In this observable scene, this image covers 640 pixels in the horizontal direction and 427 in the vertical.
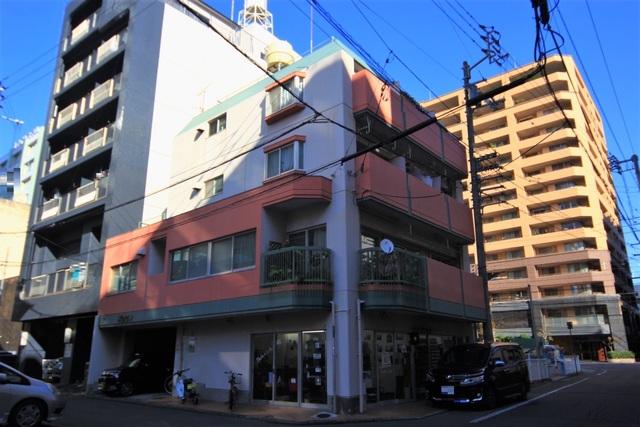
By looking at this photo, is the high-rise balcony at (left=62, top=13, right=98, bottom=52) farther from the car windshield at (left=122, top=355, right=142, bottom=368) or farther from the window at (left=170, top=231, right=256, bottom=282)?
the car windshield at (left=122, top=355, right=142, bottom=368)

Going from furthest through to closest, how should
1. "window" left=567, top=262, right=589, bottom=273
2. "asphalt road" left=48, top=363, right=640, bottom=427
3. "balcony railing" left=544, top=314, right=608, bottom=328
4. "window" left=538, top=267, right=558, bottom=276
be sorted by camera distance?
"window" left=538, top=267, right=558, bottom=276 → "window" left=567, top=262, right=589, bottom=273 → "balcony railing" left=544, top=314, right=608, bottom=328 → "asphalt road" left=48, top=363, right=640, bottom=427

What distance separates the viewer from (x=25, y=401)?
9789mm

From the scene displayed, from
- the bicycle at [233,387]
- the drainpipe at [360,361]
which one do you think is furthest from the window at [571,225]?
the bicycle at [233,387]

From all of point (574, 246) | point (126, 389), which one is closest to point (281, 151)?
point (126, 389)

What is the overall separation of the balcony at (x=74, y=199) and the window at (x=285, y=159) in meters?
11.5

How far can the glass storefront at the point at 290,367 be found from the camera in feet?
46.0

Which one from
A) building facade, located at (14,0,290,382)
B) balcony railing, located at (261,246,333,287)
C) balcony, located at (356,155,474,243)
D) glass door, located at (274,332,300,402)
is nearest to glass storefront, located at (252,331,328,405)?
glass door, located at (274,332,300,402)

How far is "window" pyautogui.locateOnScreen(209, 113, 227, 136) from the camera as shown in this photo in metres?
20.5

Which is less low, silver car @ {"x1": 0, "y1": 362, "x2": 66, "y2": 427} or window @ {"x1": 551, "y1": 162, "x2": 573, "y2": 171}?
window @ {"x1": 551, "y1": 162, "x2": 573, "y2": 171}

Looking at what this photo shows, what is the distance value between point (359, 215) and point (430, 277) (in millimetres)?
3464

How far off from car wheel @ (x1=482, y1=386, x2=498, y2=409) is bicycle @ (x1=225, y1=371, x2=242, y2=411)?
7.50 meters

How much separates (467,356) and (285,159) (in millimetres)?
9013

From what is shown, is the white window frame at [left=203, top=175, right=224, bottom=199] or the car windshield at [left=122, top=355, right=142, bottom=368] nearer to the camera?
the car windshield at [left=122, top=355, right=142, bottom=368]

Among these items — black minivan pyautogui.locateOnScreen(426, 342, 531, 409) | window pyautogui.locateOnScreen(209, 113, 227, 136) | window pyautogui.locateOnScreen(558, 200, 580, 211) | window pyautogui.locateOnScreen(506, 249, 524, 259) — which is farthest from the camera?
window pyautogui.locateOnScreen(506, 249, 524, 259)
